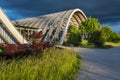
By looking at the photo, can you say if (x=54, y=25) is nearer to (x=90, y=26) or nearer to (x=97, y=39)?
(x=90, y=26)

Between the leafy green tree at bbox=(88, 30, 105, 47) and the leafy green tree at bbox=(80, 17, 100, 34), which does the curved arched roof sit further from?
the leafy green tree at bbox=(88, 30, 105, 47)

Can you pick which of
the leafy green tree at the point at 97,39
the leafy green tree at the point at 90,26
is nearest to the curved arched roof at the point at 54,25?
the leafy green tree at the point at 90,26

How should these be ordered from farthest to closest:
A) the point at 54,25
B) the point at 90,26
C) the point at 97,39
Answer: the point at 90,26
the point at 54,25
the point at 97,39

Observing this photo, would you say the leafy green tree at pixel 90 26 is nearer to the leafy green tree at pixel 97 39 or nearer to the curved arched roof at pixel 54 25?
the curved arched roof at pixel 54 25

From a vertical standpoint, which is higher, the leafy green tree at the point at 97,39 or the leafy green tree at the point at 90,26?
the leafy green tree at the point at 90,26

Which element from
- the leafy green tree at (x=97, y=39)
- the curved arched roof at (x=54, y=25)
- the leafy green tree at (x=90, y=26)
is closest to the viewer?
the leafy green tree at (x=97, y=39)

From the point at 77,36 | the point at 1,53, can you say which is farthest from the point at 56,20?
the point at 1,53

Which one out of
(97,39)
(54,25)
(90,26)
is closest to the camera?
(97,39)

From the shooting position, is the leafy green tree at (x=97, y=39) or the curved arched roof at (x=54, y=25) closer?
the leafy green tree at (x=97, y=39)

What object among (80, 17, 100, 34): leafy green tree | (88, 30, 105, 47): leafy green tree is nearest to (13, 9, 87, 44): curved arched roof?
(80, 17, 100, 34): leafy green tree

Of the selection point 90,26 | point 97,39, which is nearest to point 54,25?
point 90,26

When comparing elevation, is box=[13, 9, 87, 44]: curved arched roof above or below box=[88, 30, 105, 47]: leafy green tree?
above

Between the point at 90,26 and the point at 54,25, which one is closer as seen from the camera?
the point at 54,25

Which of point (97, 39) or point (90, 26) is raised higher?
point (90, 26)
